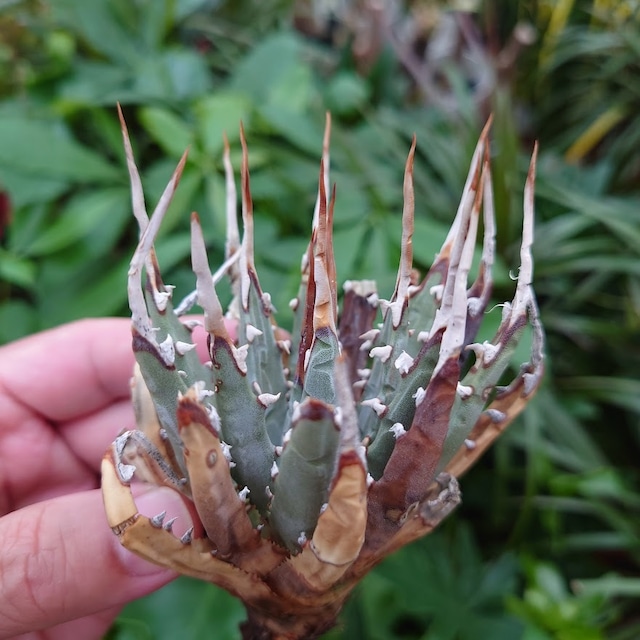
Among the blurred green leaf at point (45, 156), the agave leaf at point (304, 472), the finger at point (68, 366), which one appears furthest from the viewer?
the blurred green leaf at point (45, 156)

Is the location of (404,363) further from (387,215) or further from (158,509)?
(387,215)

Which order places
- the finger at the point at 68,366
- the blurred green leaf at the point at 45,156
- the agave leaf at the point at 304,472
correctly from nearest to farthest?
the agave leaf at the point at 304,472, the finger at the point at 68,366, the blurred green leaf at the point at 45,156

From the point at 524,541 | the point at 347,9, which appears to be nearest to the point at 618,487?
the point at 524,541

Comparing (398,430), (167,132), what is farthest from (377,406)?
(167,132)

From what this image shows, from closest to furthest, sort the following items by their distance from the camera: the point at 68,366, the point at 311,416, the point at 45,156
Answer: the point at 311,416 < the point at 68,366 < the point at 45,156

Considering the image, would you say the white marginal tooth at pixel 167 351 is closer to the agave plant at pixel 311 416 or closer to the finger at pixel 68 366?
the agave plant at pixel 311 416

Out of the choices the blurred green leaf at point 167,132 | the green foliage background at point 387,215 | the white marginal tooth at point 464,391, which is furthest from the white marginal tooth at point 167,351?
the blurred green leaf at point 167,132
